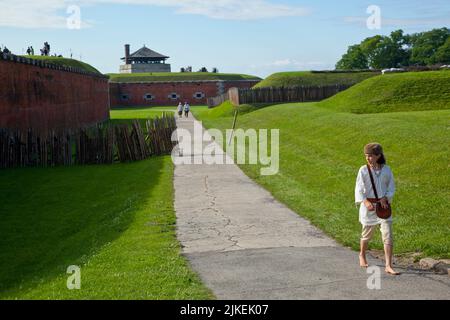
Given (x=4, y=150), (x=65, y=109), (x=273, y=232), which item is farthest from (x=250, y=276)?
(x=65, y=109)

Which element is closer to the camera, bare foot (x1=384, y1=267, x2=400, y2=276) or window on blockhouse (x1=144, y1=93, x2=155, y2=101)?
bare foot (x1=384, y1=267, x2=400, y2=276)

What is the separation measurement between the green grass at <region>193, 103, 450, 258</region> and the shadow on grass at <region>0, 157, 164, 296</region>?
3.17 m

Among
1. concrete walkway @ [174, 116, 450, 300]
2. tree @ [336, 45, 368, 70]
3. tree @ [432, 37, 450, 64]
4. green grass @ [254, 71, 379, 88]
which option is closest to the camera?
concrete walkway @ [174, 116, 450, 300]

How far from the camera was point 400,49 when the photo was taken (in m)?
83.3

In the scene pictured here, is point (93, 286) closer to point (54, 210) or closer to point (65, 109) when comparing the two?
point (54, 210)

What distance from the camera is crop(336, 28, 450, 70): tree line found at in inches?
3120

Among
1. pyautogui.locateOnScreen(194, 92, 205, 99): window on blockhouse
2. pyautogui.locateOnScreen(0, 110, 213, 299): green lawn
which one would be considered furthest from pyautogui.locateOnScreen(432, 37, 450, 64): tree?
pyautogui.locateOnScreen(0, 110, 213, 299): green lawn

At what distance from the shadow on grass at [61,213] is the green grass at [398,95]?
11752 millimetres

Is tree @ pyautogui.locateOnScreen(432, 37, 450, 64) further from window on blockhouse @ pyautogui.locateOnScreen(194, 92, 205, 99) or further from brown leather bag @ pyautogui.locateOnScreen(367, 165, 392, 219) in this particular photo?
brown leather bag @ pyautogui.locateOnScreen(367, 165, 392, 219)

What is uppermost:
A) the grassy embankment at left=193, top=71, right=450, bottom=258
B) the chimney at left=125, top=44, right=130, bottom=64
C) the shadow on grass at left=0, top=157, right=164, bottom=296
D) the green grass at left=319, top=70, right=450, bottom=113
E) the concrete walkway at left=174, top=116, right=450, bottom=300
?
the chimney at left=125, top=44, right=130, bottom=64

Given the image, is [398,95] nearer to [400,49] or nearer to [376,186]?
[376,186]

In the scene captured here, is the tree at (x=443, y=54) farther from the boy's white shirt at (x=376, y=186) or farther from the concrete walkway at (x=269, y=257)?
the boy's white shirt at (x=376, y=186)

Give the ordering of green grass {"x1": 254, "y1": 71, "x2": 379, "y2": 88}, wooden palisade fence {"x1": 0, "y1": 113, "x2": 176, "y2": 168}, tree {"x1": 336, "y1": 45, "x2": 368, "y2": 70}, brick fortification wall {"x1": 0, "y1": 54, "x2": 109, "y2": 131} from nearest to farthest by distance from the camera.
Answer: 1. wooden palisade fence {"x1": 0, "y1": 113, "x2": 176, "y2": 168}
2. brick fortification wall {"x1": 0, "y1": 54, "x2": 109, "y2": 131}
3. green grass {"x1": 254, "y1": 71, "x2": 379, "y2": 88}
4. tree {"x1": 336, "y1": 45, "x2": 368, "y2": 70}

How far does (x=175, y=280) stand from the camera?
21.6ft
